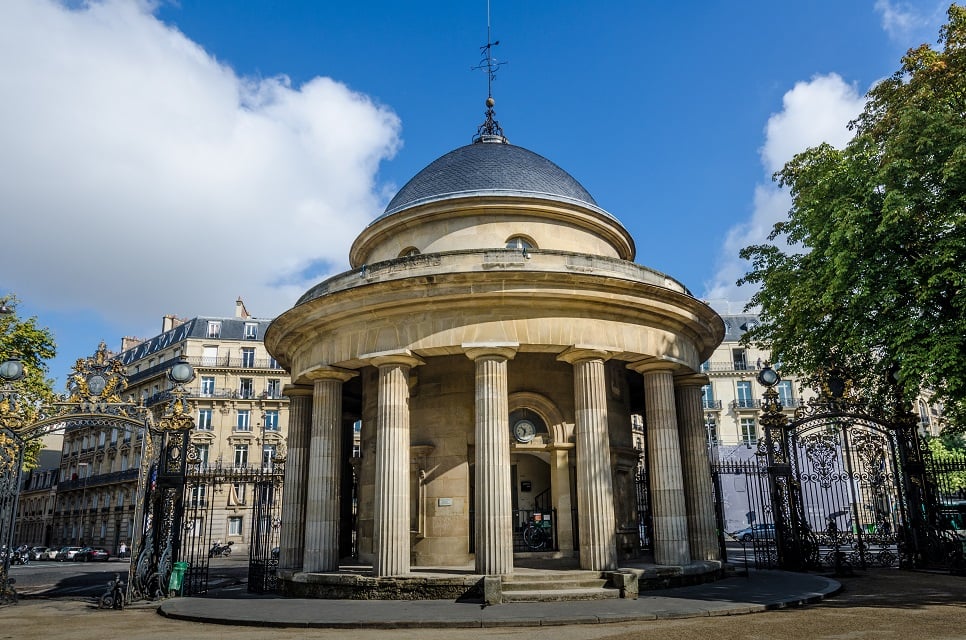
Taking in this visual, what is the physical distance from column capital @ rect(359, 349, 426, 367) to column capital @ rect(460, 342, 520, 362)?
1.29m

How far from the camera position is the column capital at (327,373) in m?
17.6

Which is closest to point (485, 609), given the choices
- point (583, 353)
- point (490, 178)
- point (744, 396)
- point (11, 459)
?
point (583, 353)

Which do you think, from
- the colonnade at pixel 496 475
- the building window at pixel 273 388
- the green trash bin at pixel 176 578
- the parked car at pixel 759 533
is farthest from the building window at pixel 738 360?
the green trash bin at pixel 176 578

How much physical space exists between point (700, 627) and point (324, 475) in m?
9.76

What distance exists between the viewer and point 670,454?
16969 millimetres

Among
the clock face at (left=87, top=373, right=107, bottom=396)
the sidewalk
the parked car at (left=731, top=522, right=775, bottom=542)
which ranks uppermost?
the clock face at (left=87, top=373, right=107, bottom=396)

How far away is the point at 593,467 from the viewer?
1548 cm

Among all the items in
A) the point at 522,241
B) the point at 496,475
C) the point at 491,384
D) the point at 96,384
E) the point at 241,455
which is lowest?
the point at 496,475

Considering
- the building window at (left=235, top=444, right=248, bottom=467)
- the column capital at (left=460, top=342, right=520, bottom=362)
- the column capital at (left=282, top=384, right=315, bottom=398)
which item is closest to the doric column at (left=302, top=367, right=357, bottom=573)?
the column capital at (left=282, top=384, right=315, bottom=398)

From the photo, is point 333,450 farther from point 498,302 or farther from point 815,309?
point 815,309

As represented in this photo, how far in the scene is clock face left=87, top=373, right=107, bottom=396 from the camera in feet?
57.1

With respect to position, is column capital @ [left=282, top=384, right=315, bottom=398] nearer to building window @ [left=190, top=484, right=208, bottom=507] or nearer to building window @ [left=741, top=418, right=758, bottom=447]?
building window @ [left=190, top=484, right=208, bottom=507]

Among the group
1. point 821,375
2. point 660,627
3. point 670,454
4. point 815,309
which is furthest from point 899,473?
point 660,627

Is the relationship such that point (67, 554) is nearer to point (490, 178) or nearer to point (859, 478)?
point (490, 178)
